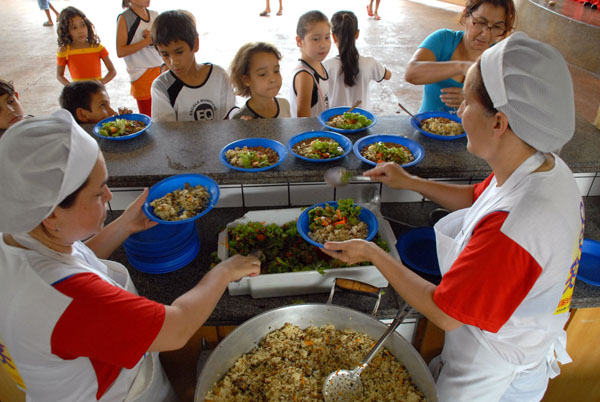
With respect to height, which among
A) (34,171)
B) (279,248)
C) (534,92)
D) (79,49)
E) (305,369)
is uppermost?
(534,92)

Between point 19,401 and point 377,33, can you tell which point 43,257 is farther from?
point 377,33

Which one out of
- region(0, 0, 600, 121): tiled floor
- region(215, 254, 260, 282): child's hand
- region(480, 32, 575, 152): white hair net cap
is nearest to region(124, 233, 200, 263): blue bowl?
region(215, 254, 260, 282): child's hand

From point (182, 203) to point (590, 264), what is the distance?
6.64ft

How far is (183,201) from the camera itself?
6.17ft

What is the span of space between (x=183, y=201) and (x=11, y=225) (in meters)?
0.81

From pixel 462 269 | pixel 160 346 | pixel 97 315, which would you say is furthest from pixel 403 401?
pixel 97 315

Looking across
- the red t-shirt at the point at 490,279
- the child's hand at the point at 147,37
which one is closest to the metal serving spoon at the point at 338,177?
the red t-shirt at the point at 490,279

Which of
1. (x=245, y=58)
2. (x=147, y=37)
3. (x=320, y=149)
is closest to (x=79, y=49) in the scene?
(x=147, y=37)

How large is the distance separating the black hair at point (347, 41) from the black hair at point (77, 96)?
2.00m

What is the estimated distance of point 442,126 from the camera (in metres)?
2.55

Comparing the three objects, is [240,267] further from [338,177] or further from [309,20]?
[309,20]

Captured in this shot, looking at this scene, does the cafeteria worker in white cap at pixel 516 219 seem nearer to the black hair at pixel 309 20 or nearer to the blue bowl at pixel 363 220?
the blue bowl at pixel 363 220

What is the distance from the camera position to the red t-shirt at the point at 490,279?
1.22m

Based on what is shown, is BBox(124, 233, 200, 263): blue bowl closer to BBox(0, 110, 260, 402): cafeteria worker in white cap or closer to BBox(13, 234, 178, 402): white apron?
BBox(13, 234, 178, 402): white apron
